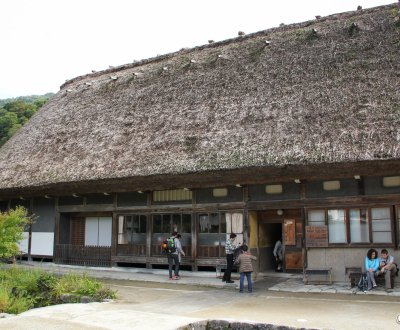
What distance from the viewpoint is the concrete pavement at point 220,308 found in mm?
6738

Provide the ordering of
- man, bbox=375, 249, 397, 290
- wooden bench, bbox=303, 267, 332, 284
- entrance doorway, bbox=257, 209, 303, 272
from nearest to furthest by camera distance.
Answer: man, bbox=375, 249, 397, 290
wooden bench, bbox=303, 267, 332, 284
entrance doorway, bbox=257, 209, 303, 272

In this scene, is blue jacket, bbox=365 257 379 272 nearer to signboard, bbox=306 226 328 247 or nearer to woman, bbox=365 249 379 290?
woman, bbox=365 249 379 290

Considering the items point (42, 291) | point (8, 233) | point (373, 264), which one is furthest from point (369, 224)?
point (8, 233)

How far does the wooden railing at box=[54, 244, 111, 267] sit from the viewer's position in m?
15.4

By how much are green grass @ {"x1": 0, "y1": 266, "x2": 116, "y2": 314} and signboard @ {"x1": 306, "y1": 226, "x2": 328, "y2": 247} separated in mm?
5407

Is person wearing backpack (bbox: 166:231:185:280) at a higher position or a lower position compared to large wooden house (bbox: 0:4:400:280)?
lower

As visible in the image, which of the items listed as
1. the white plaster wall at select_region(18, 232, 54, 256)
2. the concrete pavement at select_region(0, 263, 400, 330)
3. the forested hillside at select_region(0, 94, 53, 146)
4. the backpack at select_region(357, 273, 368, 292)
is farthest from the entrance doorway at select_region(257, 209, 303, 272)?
the forested hillside at select_region(0, 94, 53, 146)

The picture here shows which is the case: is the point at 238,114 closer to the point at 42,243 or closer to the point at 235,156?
the point at 235,156

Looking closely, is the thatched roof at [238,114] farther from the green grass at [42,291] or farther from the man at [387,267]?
the green grass at [42,291]

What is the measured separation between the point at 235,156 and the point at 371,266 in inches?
169

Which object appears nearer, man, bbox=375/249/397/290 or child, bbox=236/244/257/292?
man, bbox=375/249/397/290

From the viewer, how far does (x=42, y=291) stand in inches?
382

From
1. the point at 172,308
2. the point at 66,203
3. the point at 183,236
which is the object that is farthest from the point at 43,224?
the point at 172,308

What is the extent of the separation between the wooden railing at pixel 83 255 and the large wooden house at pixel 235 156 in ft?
0.17
